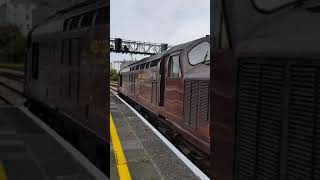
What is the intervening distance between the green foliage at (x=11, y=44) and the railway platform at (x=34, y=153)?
0.22m

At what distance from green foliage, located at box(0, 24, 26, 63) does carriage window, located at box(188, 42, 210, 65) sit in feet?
11.2

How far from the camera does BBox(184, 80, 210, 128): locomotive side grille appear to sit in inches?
155

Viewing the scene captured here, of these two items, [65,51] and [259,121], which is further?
[65,51]

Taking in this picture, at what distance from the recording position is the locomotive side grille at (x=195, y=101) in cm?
393

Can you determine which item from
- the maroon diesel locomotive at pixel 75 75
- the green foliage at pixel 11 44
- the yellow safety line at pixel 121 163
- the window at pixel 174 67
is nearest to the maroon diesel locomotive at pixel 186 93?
the window at pixel 174 67

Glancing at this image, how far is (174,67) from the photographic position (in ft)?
18.2

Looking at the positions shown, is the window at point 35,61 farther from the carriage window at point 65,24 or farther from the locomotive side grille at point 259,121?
the locomotive side grille at point 259,121

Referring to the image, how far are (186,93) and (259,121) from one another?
11.0 ft

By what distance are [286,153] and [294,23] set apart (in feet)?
1.45

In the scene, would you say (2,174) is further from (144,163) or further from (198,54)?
(198,54)

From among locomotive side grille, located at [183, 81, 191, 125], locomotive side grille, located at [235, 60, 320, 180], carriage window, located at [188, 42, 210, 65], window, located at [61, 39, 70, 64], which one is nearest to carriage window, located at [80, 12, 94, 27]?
window, located at [61, 39, 70, 64]

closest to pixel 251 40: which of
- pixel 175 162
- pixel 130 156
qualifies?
pixel 175 162

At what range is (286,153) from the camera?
4.00 feet

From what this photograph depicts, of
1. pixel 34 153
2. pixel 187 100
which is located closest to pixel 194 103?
pixel 187 100
